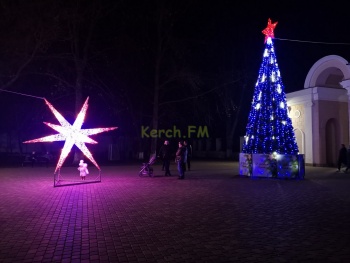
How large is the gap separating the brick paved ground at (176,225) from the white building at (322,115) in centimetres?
1184

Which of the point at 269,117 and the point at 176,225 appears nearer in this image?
the point at 176,225

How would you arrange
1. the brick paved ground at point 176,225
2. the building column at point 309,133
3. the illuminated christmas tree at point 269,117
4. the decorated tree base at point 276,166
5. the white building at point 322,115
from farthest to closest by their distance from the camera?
the building column at point 309,133 < the white building at point 322,115 < the illuminated christmas tree at point 269,117 < the decorated tree base at point 276,166 < the brick paved ground at point 176,225

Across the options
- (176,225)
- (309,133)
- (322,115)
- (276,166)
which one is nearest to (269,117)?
(276,166)

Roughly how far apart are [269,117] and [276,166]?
234 cm

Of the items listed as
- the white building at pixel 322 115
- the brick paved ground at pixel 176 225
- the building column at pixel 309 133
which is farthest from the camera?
the building column at pixel 309 133

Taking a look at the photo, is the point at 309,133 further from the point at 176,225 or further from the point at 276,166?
the point at 176,225

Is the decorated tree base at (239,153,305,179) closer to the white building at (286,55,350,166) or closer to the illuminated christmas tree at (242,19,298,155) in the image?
the illuminated christmas tree at (242,19,298,155)

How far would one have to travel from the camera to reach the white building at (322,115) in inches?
925

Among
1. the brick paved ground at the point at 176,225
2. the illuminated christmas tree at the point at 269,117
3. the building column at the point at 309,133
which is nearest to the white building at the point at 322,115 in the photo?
the building column at the point at 309,133

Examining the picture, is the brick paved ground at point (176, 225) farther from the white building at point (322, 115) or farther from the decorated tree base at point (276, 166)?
the white building at point (322, 115)

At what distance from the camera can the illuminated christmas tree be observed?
1659cm

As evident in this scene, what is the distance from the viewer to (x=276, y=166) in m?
16.2

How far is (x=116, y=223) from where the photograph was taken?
752 cm

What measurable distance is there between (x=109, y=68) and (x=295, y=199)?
838 inches
